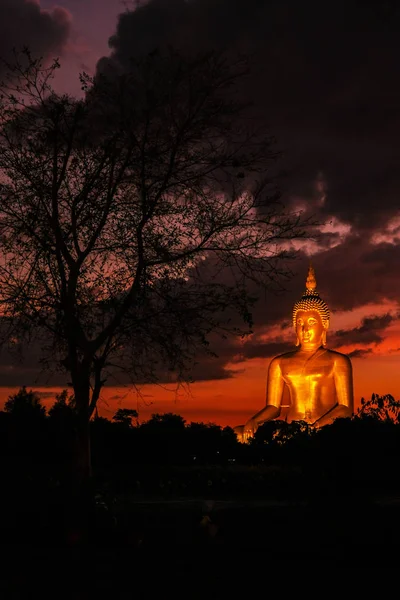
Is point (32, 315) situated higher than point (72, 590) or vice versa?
point (32, 315)

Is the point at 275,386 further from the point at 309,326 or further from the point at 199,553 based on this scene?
the point at 199,553

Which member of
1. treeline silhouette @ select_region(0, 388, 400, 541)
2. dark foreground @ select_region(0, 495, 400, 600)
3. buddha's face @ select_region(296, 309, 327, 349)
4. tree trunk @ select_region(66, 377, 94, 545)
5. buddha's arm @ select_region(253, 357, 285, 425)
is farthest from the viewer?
buddha's arm @ select_region(253, 357, 285, 425)

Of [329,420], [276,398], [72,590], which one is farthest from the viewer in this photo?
[276,398]

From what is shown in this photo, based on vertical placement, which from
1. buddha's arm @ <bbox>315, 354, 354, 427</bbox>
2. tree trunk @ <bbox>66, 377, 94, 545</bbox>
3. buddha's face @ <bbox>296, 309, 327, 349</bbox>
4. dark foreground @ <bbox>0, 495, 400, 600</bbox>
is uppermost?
buddha's face @ <bbox>296, 309, 327, 349</bbox>

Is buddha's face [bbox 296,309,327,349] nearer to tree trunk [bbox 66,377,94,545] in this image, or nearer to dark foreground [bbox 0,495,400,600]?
dark foreground [bbox 0,495,400,600]

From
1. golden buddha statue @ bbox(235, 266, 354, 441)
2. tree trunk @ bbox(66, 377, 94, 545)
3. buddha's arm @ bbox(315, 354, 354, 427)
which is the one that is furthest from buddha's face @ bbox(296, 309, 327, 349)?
tree trunk @ bbox(66, 377, 94, 545)

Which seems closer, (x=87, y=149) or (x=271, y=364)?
(x=87, y=149)

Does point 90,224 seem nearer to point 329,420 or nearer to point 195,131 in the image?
point 195,131

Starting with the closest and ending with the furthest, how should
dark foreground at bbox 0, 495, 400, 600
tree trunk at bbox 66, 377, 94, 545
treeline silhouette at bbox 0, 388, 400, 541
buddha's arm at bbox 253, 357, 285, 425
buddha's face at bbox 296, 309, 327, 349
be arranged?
dark foreground at bbox 0, 495, 400, 600 → tree trunk at bbox 66, 377, 94, 545 → treeline silhouette at bbox 0, 388, 400, 541 → buddha's face at bbox 296, 309, 327, 349 → buddha's arm at bbox 253, 357, 285, 425

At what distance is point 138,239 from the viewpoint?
11273 millimetres

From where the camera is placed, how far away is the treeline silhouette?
53.4 feet

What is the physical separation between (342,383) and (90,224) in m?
16.1

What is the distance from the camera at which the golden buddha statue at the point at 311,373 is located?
86.5 feet

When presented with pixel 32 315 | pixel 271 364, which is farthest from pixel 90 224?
pixel 271 364
